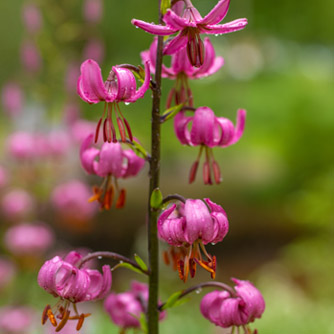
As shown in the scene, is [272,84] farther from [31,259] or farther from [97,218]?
[31,259]

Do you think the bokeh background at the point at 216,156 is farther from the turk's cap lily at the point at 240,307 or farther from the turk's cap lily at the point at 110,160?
the turk's cap lily at the point at 240,307

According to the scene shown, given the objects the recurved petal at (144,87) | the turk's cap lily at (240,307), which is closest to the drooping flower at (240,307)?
the turk's cap lily at (240,307)

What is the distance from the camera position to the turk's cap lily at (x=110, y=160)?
95cm

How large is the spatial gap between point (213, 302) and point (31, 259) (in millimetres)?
1878

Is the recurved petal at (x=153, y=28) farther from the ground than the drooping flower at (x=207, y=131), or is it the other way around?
the recurved petal at (x=153, y=28)

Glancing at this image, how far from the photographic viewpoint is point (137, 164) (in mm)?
975

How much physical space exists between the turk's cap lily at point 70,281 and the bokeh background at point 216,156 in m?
1.59

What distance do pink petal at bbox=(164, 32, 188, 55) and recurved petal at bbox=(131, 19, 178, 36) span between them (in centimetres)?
3

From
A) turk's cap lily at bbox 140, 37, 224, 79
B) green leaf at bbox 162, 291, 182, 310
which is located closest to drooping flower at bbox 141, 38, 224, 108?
turk's cap lily at bbox 140, 37, 224, 79

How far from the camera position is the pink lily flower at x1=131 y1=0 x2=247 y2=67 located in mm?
766

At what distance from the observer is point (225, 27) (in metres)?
0.79

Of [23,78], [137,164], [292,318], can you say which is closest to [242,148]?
[292,318]

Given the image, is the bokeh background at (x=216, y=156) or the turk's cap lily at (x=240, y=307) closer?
the turk's cap lily at (x=240, y=307)

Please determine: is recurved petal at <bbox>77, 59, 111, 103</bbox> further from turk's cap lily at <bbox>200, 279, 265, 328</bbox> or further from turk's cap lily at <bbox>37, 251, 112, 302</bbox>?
turk's cap lily at <bbox>200, 279, 265, 328</bbox>
